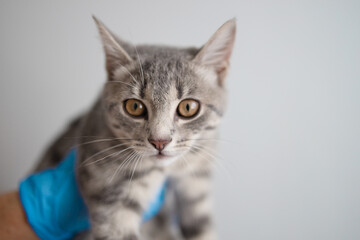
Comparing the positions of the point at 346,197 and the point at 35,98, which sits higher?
the point at 35,98

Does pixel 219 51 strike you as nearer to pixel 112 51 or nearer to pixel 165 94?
pixel 165 94

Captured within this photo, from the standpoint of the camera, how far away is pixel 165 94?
3.04ft

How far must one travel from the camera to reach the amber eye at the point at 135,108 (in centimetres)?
97

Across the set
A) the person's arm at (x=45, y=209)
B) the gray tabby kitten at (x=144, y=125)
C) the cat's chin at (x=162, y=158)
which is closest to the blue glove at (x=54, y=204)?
the person's arm at (x=45, y=209)

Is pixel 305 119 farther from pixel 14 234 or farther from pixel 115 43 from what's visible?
pixel 14 234

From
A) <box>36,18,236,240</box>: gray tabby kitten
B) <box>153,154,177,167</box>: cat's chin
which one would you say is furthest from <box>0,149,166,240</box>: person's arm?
<box>153,154,177,167</box>: cat's chin

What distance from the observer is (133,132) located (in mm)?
967

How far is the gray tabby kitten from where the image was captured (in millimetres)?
938

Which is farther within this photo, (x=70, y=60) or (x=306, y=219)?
(x=70, y=60)

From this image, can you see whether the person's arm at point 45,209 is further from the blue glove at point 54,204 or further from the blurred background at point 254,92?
the blurred background at point 254,92

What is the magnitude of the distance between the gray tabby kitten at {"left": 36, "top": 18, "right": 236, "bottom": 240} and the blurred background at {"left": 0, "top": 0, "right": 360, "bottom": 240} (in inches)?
11.2

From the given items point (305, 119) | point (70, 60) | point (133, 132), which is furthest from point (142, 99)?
point (70, 60)

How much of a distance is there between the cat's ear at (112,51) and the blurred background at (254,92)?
0.51 metres

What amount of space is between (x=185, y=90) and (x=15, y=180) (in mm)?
1401
